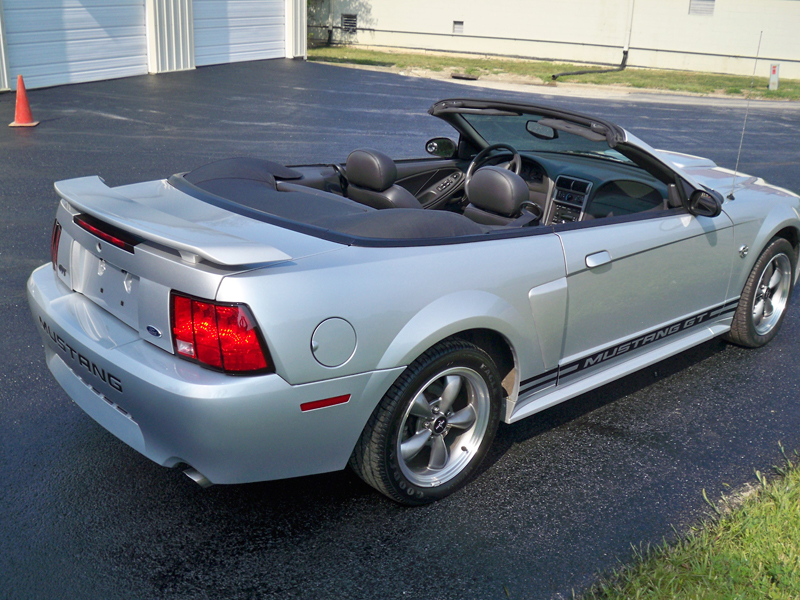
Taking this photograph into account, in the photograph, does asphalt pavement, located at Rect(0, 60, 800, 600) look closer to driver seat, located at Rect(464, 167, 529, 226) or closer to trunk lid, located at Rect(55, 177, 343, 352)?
trunk lid, located at Rect(55, 177, 343, 352)

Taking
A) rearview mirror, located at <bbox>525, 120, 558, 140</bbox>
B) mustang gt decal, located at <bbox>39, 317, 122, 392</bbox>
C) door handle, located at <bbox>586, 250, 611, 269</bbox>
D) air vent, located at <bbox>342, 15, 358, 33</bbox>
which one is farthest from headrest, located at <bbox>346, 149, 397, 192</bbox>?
air vent, located at <bbox>342, 15, 358, 33</bbox>

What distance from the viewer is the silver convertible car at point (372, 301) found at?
270cm

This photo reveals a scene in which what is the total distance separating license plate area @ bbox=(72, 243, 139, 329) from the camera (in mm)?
2953

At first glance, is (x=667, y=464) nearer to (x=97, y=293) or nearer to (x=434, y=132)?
(x=97, y=293)

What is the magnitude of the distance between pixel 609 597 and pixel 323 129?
11.2 meters

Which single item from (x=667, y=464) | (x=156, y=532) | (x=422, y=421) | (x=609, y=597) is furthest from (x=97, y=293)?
(x=667, y=464)

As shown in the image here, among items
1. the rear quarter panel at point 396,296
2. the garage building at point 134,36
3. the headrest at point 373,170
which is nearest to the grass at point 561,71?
the garage building at point 134,36

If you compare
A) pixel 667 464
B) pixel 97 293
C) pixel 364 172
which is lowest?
pixel 667 464

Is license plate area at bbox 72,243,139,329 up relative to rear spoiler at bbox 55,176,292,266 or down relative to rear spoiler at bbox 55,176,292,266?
down

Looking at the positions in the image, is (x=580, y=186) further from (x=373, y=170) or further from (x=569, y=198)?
(x=373, y=170)

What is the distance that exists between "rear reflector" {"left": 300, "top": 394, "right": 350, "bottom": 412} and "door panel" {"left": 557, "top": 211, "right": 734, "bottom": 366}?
4.04ft

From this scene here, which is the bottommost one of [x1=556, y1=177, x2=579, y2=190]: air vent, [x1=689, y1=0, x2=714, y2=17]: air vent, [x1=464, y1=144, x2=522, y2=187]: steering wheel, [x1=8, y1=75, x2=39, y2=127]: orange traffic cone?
[x1=8, y1=75, x2=39, y2=127]: orange traffic cone

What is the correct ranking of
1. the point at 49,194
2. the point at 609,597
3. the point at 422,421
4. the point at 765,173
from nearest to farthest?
the point at 609,597, the point at 422,421, the point at 49,194, the point at 765,173

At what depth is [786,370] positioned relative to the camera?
4.89m
